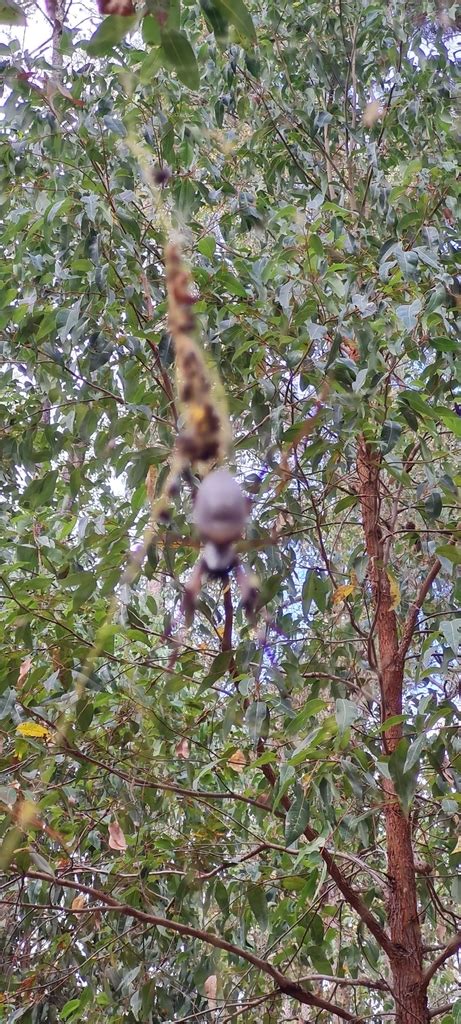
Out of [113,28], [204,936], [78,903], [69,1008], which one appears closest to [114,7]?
Result: [113,28]

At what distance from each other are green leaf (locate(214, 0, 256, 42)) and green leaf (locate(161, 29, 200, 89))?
3cm

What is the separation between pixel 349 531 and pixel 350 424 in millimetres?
1892

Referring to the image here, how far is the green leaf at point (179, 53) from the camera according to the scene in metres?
0.54

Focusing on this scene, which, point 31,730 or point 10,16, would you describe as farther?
point 31,730

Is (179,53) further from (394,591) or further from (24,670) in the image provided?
(394,591)

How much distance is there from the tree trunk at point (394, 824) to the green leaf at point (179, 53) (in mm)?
823

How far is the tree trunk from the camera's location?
4.58ft

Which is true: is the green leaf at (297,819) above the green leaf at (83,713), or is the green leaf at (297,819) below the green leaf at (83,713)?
below

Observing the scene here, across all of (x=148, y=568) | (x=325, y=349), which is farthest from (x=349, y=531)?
(x=148, y=568)

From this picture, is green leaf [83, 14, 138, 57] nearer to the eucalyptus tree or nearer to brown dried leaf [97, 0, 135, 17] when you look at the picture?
brown dried leaf [97, 0, 135, 17]

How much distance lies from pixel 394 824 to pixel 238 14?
1.28 meters

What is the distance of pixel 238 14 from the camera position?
21.5 inches

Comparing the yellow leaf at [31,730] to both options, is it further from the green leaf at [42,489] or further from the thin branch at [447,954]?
the thin branch at [447,954]

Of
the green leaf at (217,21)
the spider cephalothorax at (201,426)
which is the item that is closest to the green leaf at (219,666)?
the green leaf at (217,21)
